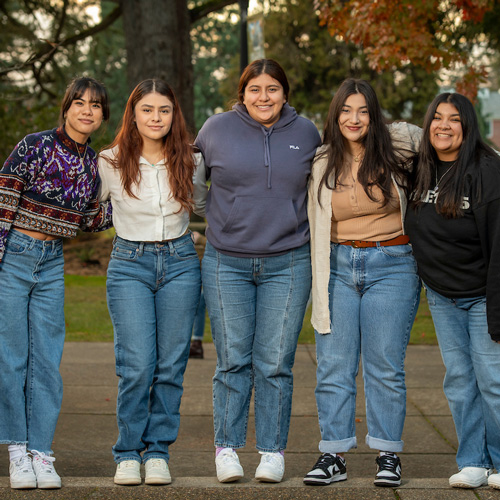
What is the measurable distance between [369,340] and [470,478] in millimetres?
816

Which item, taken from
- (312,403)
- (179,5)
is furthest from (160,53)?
(312,403)

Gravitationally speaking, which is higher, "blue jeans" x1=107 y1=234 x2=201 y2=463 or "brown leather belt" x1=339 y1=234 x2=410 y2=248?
"brown leather belt" x1=339 y1=234 x2=410 y2=248

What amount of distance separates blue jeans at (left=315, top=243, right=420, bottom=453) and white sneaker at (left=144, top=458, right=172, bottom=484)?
0.79m

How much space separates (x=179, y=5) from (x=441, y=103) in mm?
8480

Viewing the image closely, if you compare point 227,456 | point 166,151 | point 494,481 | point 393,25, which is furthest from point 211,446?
point 393,25

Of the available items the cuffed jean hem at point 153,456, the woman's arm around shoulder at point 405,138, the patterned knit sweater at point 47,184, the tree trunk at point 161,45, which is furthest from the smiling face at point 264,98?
the tree trunk at point 161,45

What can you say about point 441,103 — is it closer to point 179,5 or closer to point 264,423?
point 264,423

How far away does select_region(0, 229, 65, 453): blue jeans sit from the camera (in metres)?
3.89

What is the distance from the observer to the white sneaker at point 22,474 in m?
3.79

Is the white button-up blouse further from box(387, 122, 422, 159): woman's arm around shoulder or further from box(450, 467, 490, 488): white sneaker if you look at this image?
box(450, 467, 490, 488): white sneaker

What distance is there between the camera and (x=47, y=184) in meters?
3.89

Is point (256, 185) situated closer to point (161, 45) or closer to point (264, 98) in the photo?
point (264, 98)

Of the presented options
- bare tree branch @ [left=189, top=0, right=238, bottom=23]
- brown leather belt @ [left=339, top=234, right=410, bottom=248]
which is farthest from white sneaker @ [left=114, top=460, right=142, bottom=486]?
bare tree branch @ [left=189, top=0, right=238, bottom=23]

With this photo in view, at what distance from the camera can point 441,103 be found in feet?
13.1
